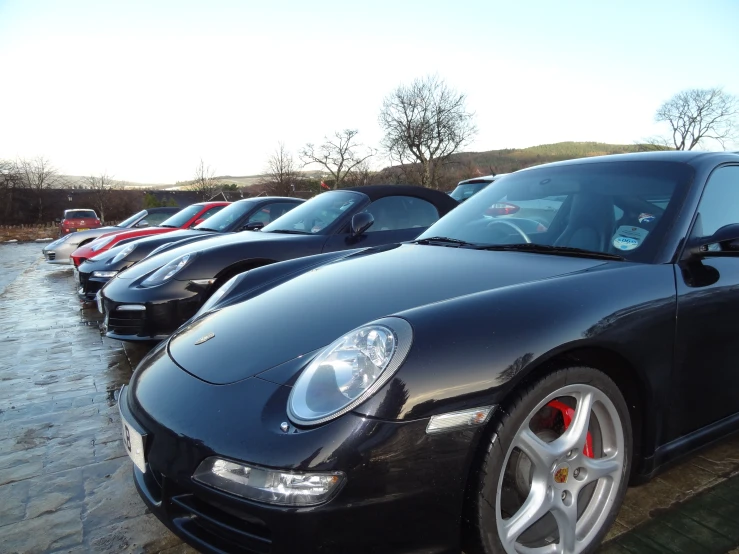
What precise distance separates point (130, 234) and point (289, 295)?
6758mm

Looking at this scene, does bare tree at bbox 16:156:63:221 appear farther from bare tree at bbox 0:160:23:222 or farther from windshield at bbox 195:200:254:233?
windshield at bbox 195:200:254:233

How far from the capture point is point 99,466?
98.1 inches

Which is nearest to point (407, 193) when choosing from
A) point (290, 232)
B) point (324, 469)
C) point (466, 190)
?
point (290, 232)

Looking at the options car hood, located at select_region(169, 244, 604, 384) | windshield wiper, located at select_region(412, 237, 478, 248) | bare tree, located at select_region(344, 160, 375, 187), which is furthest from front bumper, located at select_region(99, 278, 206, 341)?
bare tree, located at select_region(344, 160, 375, 187)

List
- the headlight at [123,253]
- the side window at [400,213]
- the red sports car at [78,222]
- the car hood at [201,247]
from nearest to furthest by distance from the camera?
the car hood at [201,247], the side window at [400,213], the headlight at [123,253], the red sports car at [78,222]

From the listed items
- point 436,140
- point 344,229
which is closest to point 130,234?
point 344,229

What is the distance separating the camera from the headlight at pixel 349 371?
1.36m

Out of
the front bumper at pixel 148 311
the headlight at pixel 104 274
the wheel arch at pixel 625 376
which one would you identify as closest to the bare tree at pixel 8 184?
the headlight at pixel 104 274

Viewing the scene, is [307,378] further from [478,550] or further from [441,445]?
[478,550]

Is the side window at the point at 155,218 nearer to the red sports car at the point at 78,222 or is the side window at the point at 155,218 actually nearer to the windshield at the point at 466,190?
the windshield at the point at 466,190

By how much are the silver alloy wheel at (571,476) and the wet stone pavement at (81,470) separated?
19cm

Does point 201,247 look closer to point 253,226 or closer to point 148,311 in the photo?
point 148,311

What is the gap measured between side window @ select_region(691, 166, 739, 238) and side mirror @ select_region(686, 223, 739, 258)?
4cm

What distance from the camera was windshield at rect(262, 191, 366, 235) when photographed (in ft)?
15.7
